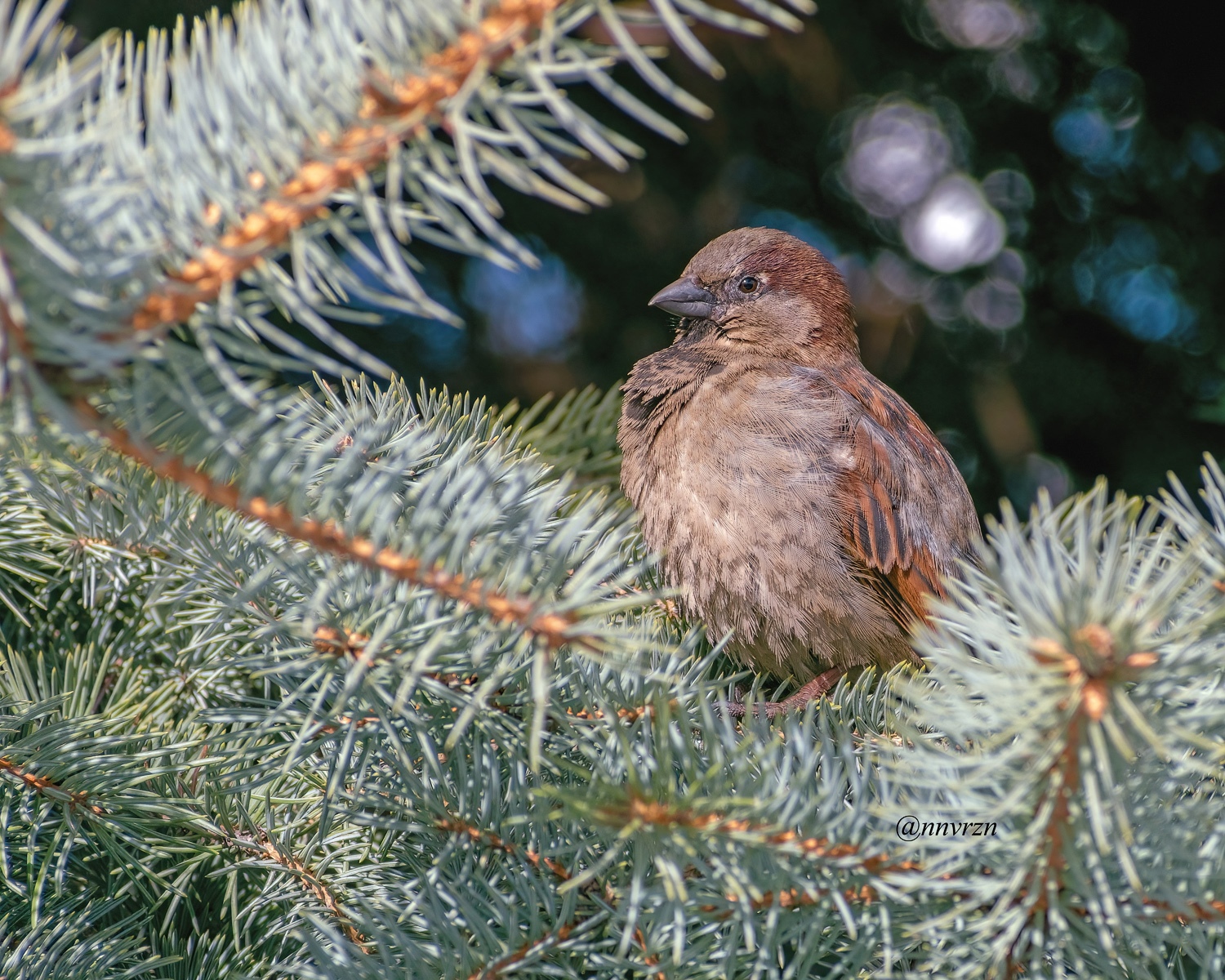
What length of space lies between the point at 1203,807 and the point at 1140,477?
123 inches

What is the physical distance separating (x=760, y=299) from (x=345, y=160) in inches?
97.4

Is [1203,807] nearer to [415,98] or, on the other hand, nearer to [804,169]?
[415,98]

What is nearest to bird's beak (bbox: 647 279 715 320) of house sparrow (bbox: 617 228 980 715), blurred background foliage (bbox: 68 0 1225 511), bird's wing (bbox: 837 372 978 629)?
house sparrow (bbox: 617 228 980 715)

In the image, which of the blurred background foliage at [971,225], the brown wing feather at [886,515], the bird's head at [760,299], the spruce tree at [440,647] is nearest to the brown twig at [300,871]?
the spruce tree at [440,647]

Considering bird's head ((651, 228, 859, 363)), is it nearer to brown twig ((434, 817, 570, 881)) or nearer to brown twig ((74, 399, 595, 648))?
brown twig ((434, 817, 570, 881))

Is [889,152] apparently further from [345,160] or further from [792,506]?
[345,160]

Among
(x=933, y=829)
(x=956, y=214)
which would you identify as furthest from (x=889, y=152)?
(x=933, y=829)

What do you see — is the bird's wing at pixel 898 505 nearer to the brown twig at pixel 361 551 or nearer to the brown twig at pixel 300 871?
the brown twig at pixel 300 871

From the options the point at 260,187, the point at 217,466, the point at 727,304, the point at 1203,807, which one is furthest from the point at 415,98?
the point at 727,304

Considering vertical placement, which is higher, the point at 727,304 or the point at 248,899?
the point at 727,304

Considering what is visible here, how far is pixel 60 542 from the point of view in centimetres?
172

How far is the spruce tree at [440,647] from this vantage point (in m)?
0.78

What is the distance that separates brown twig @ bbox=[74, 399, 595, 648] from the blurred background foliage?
306cm

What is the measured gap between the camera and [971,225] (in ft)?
13.2
